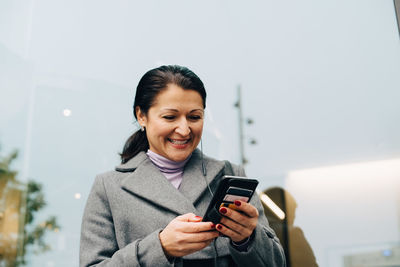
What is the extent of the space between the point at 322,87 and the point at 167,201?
1.25 m

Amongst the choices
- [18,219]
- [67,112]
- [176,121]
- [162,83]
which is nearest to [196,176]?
[176,121]

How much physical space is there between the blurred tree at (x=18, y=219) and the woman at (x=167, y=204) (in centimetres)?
129

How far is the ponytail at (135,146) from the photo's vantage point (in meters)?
1.45

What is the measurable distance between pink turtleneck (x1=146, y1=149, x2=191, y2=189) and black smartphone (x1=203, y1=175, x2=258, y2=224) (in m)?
0.38

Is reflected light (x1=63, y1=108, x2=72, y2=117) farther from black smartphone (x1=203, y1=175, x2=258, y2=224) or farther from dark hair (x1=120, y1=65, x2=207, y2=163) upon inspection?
black smartphone (x1=203, y1=175, x2=258, y2=224)

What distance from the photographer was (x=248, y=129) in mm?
2170

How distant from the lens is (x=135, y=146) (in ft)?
4.80

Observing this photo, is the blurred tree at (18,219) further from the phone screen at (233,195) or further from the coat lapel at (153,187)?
the phone screen at (233,195)

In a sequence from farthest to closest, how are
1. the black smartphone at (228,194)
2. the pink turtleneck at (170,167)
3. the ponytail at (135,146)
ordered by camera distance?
1. the ponytail at (135,146)
2. the pink turtleneck at (170,167)
3. the black smartphone at (228,194)

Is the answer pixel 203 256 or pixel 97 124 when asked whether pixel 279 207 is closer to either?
pixel 203 256

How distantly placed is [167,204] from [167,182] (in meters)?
0.09

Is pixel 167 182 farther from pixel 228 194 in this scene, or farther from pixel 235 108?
pixel 235 108

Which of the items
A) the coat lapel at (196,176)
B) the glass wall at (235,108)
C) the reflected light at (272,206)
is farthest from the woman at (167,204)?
the glass wall at (235,108)

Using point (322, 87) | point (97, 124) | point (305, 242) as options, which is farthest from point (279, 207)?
point (97, 124)
